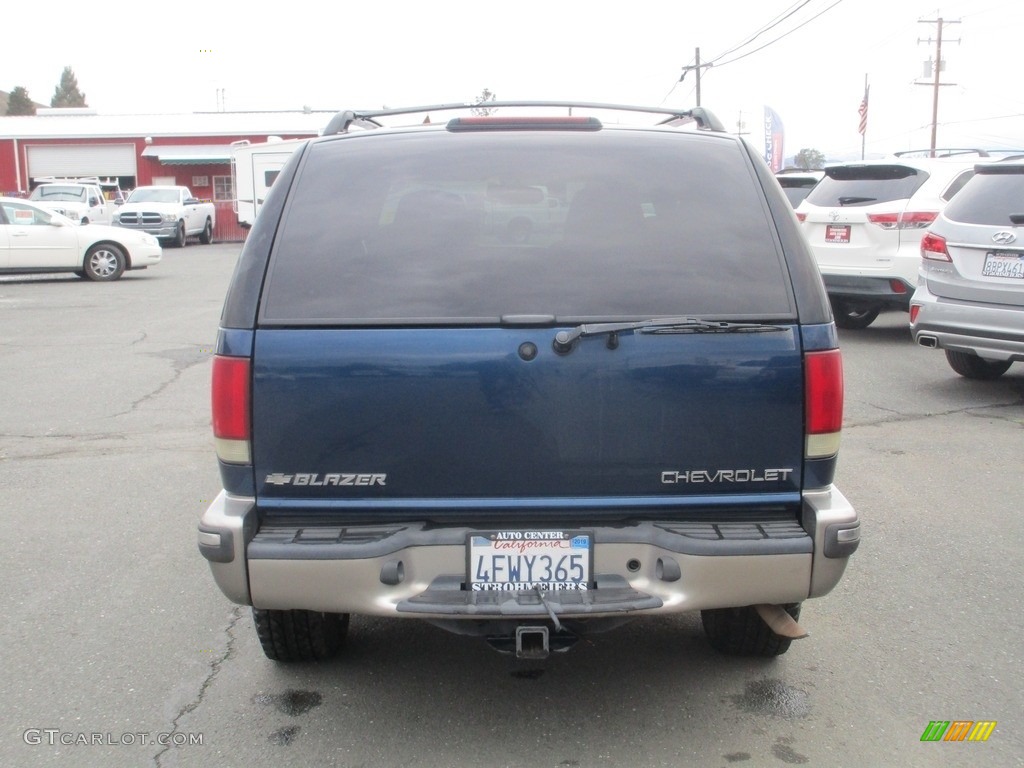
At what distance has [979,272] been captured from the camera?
315 inches

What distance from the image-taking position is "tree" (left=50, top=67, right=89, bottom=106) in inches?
4400

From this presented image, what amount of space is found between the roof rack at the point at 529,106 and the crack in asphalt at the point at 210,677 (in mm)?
2028

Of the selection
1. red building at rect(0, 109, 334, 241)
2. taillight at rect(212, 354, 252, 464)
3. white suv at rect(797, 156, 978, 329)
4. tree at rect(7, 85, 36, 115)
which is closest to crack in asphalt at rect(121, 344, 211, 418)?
taillight at rect(212, 354, 252, 464)

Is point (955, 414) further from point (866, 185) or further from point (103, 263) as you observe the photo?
point (103, 263)

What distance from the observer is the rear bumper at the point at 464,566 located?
3047 millimetres

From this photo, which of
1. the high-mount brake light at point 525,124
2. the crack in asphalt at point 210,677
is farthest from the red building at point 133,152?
the high-mount brake light at point 525,124

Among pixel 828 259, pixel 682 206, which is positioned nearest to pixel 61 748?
pixel 682 206

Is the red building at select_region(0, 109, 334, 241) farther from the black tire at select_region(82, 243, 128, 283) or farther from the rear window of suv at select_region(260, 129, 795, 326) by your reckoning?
the rear window of suv at select_region(260, 129, 795, 326)

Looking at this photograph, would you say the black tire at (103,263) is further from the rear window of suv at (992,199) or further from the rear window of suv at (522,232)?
the rear window of suv at (522,232)

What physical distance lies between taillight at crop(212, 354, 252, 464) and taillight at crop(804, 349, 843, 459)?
1691 mm

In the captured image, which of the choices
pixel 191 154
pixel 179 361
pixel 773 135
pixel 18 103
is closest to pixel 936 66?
pixel 773 135

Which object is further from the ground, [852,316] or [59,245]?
[59,245]

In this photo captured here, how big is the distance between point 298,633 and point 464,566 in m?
0.92

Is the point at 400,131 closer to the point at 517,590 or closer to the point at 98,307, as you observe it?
the point at 517,590
